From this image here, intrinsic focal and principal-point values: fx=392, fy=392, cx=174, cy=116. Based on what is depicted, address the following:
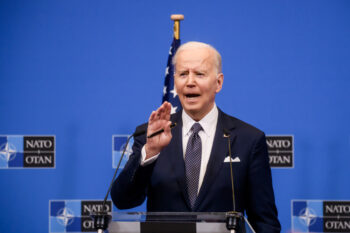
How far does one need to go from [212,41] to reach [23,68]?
1.38 metres

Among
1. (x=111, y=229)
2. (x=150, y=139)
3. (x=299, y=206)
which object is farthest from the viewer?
(x=299, y=206)

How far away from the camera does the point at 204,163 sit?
1517mm

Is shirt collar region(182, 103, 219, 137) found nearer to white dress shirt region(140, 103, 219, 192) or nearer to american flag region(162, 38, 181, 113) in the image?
white dress shirt region(140, 103, 219, 192)

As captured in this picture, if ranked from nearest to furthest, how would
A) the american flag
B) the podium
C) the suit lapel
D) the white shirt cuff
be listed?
the podium < the white shirt cuff < the suit lapel < the american flag

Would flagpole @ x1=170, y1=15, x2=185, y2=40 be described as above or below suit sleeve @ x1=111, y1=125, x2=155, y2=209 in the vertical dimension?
above

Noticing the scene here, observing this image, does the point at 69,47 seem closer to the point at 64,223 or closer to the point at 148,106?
the point at 148,106

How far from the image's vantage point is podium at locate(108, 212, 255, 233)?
911 mm

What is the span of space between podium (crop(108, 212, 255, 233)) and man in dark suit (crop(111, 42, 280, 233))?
422 millimetres

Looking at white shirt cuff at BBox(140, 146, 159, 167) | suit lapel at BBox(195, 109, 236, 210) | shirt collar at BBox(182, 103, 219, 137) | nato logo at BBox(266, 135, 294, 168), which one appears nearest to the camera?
white shirt cuff at BBox(140, 146, 159, 167)

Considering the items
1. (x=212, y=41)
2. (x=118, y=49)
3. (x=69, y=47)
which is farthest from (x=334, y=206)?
(x=69, y=47)

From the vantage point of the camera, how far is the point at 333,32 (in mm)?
2793

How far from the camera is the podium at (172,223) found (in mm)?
911

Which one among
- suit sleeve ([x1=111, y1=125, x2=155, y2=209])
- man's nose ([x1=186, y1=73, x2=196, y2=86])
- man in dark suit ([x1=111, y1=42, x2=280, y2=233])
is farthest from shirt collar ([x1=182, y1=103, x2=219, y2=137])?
suit sleeve ([x1=111, y1=125, x2=155, y2=209])

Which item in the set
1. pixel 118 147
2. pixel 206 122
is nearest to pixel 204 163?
pixel 206 122
